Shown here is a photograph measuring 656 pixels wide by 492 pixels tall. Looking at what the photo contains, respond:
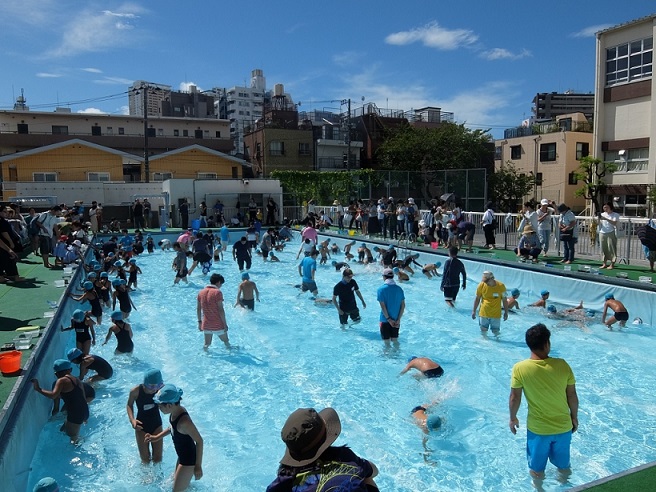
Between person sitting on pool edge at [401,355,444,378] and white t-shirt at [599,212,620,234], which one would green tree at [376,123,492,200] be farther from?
person sitting on pool edge at [401,355,444,378]

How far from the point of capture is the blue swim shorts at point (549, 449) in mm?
4734

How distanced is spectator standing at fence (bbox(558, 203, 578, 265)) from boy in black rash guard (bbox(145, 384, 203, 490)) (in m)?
12.9

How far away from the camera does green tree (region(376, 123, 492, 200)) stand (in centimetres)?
4250

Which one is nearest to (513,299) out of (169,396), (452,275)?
(452,275)

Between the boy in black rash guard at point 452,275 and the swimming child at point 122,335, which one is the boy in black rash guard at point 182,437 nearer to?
the swimming child at point 122,335

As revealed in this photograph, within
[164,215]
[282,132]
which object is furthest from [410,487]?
[282,132]

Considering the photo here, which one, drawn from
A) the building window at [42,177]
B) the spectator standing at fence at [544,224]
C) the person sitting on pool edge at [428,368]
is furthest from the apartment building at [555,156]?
the building window at [42,177]

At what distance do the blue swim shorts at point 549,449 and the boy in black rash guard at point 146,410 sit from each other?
12.3 ft

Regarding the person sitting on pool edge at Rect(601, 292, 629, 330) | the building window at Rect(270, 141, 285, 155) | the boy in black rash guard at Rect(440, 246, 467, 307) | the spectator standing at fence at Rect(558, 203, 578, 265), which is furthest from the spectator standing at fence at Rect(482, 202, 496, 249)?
the building window at Rect(270, 141, 285, 155)

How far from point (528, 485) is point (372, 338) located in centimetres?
563

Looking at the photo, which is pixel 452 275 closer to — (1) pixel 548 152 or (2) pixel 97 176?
(2) pixel 97 176

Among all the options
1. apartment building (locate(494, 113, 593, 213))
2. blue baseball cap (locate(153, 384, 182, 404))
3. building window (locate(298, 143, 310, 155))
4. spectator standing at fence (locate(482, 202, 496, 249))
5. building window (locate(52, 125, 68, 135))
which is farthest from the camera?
building window (locate(298, 143, 310, 155))

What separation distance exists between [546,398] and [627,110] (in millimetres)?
30043

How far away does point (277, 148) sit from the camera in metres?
47.5
